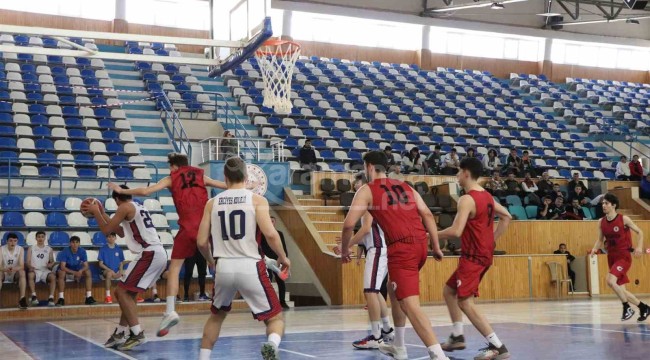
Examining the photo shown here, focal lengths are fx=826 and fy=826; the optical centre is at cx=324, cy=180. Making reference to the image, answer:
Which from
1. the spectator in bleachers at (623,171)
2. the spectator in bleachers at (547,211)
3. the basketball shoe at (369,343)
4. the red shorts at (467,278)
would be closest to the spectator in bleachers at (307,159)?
the spectator in bleachers at (547,211)

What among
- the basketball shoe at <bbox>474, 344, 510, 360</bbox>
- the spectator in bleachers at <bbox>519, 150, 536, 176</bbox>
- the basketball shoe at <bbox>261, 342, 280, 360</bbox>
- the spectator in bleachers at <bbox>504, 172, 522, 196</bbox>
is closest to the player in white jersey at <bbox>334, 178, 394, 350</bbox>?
the basketball shoe at <bbox>474, 344, 510, 360</bbox>

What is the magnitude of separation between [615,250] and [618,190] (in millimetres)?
13632

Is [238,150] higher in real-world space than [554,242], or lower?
higher

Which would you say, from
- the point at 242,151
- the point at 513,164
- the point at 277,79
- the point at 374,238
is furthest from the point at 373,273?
the point at 513,164

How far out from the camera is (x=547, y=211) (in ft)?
73.3

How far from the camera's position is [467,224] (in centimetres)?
826

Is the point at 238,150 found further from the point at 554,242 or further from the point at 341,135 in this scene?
the point at 554,242

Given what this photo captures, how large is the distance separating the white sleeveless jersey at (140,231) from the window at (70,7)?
69.1 ft

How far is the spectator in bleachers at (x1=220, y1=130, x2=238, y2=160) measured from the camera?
20.2 m

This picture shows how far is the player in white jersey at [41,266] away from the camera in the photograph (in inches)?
606

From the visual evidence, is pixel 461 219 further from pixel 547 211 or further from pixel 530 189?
pixel 530 189

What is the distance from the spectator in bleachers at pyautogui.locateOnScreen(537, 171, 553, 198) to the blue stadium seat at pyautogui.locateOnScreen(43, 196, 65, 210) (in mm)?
12931

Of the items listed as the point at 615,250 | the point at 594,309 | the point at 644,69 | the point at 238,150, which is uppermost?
the point at 644,69

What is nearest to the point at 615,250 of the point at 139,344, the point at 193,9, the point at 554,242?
the point at 139,344
